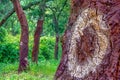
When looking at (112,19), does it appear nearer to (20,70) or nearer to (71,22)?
(71,22)

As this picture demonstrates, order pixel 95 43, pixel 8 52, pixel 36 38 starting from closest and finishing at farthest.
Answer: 1. pixel 95 43
2. pixel 36 38
3. pixel 8 52

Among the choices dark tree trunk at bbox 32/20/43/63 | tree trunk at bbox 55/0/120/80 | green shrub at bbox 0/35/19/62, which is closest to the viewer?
tree trunk at bbox 55/0/120/80

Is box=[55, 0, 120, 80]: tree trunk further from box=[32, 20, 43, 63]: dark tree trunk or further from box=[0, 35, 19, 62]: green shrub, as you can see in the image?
box=[0, 35, 19, 62]: green shrub

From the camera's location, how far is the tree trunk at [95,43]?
269 centimetres

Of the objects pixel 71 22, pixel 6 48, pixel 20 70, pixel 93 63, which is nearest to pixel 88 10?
pixel 71 22

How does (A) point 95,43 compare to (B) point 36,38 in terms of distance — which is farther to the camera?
(B) point 36,38

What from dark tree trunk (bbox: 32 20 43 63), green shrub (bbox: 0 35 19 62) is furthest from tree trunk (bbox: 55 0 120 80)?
green shrub (bbox: 0 35 19 62)

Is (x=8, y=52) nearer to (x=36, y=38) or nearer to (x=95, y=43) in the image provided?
(x=36, y=38)

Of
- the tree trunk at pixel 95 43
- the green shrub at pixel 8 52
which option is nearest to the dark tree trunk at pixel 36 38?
the green shrub at pixel 8 52

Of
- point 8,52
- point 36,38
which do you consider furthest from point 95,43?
point 8,52

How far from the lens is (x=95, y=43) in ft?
8.96

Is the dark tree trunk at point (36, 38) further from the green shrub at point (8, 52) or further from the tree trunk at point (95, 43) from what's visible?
the tree trunk at point (95, 43)

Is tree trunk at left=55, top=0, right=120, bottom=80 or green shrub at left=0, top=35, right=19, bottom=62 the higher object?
tree trunk at left=55, top=0, right=120, bottom=80

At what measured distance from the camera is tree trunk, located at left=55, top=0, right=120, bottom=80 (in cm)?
269
